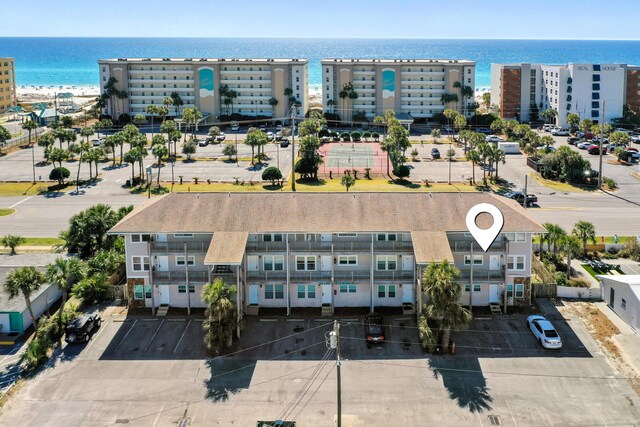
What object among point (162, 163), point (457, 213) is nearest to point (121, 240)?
point (457, 213)

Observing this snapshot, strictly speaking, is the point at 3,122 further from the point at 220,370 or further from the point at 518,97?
the point at 220,370

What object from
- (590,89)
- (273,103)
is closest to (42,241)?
(273,103)

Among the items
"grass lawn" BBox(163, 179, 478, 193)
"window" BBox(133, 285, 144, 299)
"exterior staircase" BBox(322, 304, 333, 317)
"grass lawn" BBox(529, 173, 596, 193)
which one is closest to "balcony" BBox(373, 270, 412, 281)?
"exterior staircase" BBox(322, 304, 333, 317)

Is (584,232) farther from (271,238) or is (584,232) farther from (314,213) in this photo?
(271,238)

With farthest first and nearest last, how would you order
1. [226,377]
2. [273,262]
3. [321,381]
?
[273,262], [226,377], [321,381]

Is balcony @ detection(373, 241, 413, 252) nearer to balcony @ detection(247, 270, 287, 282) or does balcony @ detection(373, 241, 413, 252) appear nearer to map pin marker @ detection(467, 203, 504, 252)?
map pin marker @ detection(467, 203, 504, 252)

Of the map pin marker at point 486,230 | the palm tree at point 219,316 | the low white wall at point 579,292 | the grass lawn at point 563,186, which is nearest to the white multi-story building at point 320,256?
the map pin marker at point 486,230
